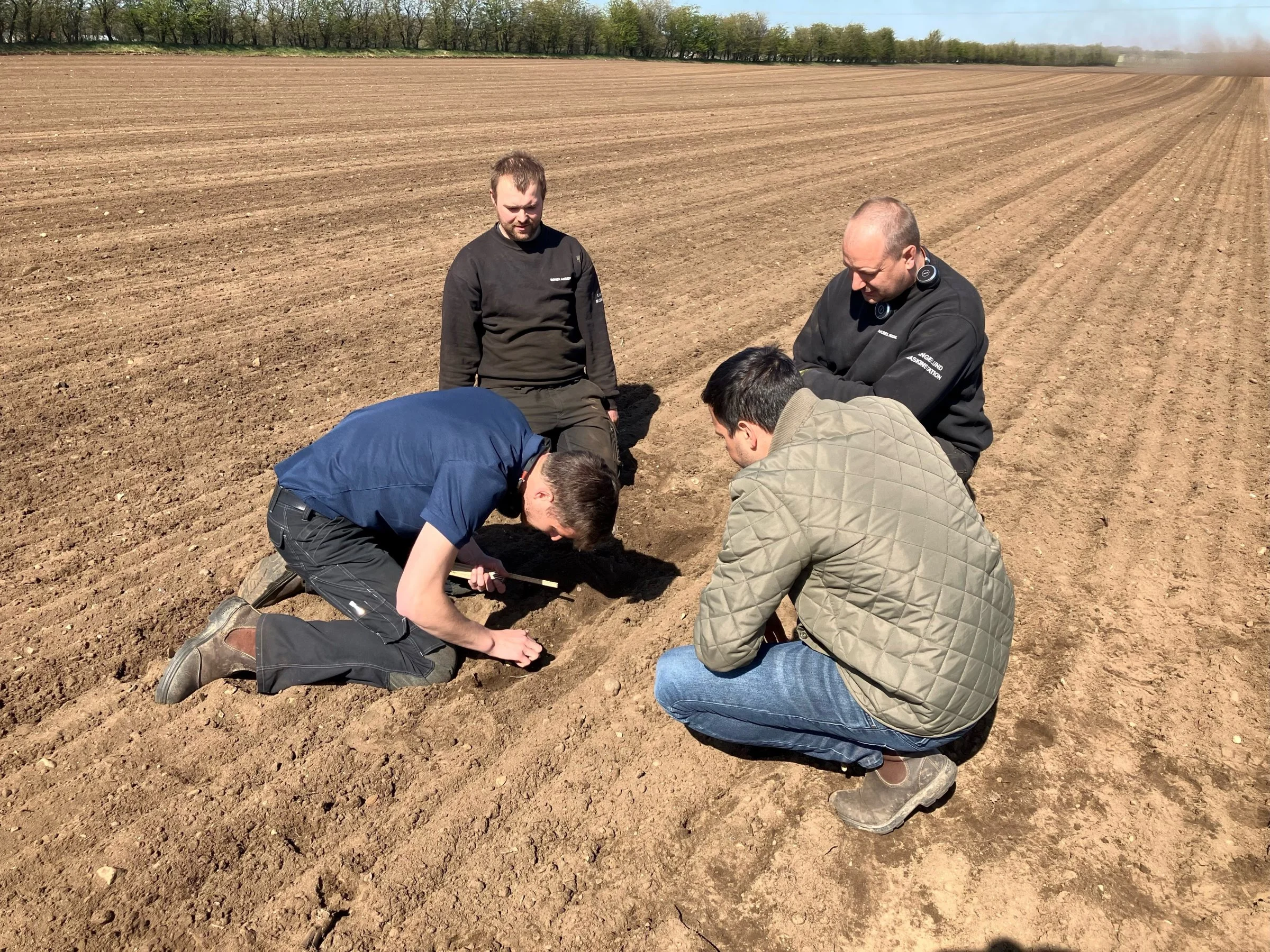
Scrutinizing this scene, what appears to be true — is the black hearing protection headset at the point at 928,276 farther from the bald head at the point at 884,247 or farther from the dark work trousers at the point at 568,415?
the dark work trousers at the point at 568,415

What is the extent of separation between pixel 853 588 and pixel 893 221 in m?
1.67

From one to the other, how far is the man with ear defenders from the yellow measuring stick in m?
1.38

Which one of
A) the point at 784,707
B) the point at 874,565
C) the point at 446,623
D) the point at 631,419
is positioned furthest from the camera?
the point at 631,419

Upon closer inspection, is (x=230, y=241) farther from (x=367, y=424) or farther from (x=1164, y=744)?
(x=1164, y=744)

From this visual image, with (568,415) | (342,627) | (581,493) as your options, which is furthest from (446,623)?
(568,415)

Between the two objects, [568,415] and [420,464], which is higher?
[420,464]

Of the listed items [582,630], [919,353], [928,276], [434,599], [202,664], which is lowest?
[582,630]

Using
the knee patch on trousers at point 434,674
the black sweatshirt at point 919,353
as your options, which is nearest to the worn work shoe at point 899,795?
the black sweatshirt at point 919,353

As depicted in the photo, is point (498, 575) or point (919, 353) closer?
point (919, 353)

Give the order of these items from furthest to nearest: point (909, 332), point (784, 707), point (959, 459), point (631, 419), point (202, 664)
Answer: point (631, 419), point (959, 459), point (909, 332), point (202, 664), point (784, 707)

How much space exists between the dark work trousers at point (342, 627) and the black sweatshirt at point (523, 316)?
136 cm

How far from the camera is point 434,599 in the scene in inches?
117

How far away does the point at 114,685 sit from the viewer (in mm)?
3264

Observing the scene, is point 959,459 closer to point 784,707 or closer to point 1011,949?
point 784,707
